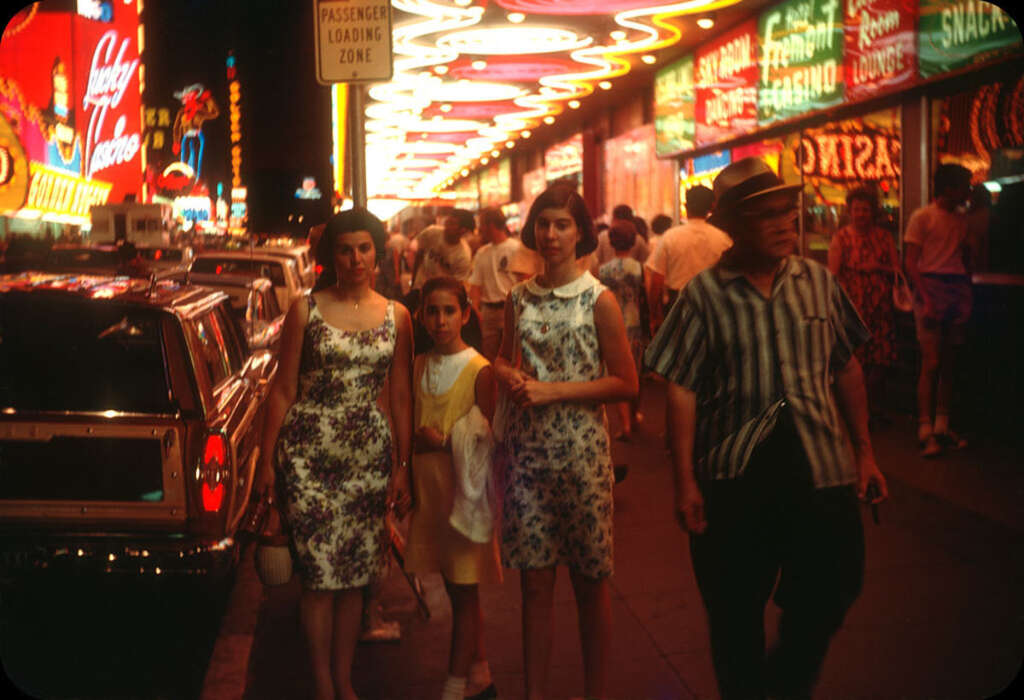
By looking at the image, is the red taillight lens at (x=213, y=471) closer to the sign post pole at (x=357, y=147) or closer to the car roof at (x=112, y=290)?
the car roof at (x=112, y=290)

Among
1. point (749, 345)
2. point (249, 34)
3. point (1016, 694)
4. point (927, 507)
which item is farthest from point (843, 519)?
point (249, 34)

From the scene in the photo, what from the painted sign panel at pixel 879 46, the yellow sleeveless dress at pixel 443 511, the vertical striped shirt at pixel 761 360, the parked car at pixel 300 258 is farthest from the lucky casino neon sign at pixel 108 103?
the vertical striped shirt at pixel 761 360

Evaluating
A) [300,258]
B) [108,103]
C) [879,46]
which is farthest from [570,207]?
[108,103]

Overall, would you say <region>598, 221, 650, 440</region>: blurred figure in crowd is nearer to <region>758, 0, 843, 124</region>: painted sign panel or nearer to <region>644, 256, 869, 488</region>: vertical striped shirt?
<region>758, 0, 843, 124</region>: painted sign panel

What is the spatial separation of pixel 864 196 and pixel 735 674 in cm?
628

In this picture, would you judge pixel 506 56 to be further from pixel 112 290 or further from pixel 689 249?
pixel 112 290

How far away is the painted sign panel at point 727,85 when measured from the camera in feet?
46.9

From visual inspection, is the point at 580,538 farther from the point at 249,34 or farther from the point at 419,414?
the point at 249,34

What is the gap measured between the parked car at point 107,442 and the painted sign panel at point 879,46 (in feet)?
25.4

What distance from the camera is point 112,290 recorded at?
4.84 metres

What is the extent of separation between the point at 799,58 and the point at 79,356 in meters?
10.3

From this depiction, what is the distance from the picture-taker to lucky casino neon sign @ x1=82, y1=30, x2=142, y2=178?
2542cm

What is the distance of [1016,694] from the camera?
3.97 meters

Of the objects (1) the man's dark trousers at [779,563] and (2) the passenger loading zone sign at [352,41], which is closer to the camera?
(1) the man's dark trousers at [779,563]
